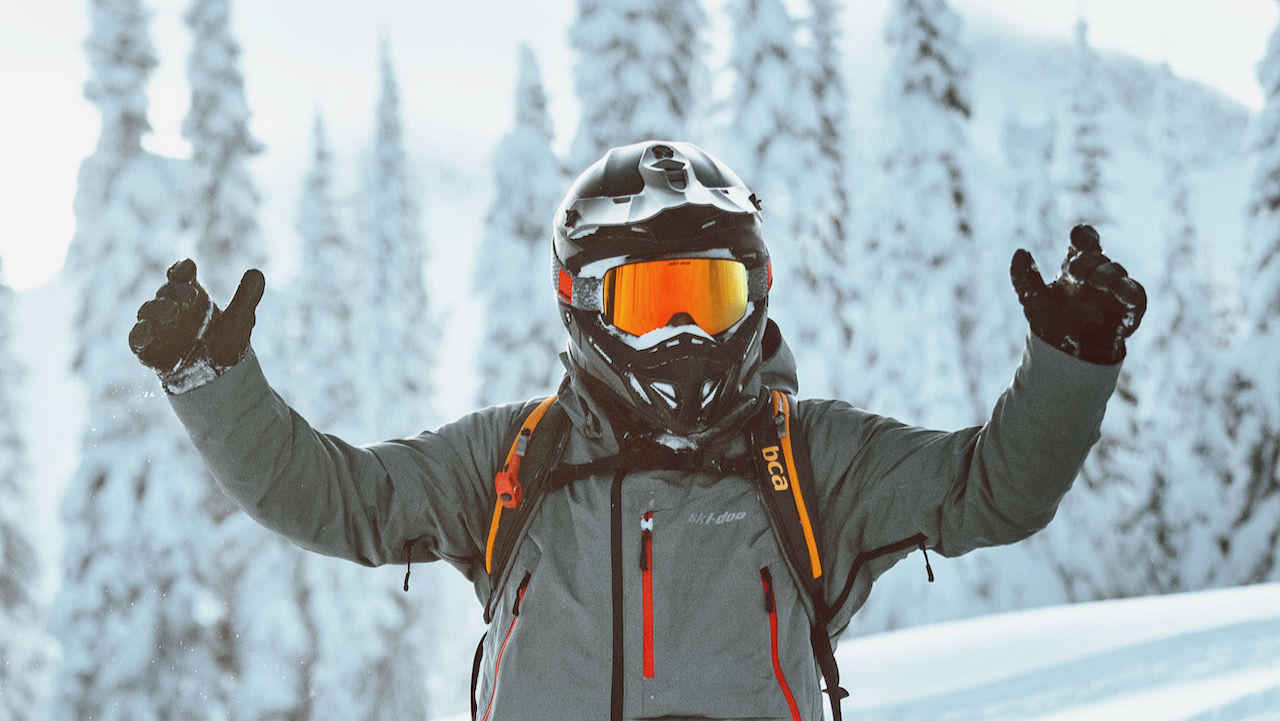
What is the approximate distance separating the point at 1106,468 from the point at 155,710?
17885 mm

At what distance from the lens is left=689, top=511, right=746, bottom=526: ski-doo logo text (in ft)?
9.08

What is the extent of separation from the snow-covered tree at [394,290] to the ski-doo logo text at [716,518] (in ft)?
76.8

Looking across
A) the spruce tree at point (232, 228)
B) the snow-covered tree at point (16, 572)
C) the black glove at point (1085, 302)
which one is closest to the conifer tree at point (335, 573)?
the spruce tree at point (232, 228)

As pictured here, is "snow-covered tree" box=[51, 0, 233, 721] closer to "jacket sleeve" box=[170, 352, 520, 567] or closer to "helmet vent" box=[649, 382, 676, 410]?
"jacket sleeve" box=[170, 352, 520, 567]

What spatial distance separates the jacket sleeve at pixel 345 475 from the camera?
2.59 metres

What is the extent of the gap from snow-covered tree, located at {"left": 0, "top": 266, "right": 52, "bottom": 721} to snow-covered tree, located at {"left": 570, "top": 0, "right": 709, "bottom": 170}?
12.1 meters

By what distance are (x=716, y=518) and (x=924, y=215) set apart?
1478cm

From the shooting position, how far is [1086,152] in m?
24.1

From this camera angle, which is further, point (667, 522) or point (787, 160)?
point (787, 160)

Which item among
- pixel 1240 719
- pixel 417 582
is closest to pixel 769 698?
pixel 1240 719

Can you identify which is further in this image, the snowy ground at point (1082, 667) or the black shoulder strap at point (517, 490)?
the snowy ground at point (1082, 667)

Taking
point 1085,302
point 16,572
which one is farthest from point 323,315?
point 1085,302

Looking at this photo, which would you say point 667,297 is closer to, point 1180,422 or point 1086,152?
point 1086,152

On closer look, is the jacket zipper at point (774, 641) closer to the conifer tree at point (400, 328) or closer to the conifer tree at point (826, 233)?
the conifer tree at point (826, 233)
